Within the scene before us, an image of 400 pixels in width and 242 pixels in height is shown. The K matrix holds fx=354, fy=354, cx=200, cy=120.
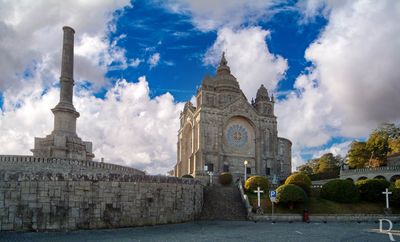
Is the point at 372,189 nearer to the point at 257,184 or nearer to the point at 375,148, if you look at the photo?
the point at 257,184

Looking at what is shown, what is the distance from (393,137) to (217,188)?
42.6 meters

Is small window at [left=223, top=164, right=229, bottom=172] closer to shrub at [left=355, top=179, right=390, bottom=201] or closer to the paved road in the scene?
shrub at [left=355, top=179, right=390, bottom=201]

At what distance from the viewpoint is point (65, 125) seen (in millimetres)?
36344

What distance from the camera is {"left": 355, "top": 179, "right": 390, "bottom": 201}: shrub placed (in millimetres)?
34375

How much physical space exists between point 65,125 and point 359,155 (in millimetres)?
50420

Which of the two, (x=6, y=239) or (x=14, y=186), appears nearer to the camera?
(x=6, y=239)

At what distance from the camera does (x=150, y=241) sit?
16938 millimetres

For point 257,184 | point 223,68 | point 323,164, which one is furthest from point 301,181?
point 323,164

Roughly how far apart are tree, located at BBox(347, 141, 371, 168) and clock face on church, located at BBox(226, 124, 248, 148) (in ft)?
66.9

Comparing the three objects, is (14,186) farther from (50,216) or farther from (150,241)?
(150,241)

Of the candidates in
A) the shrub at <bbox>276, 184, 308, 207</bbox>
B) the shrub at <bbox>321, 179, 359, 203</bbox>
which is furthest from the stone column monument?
the shrub at <bbox>321, 179, 359, 203</bbox>

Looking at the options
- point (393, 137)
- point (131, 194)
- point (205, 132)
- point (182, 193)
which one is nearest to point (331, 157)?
point (393, 137)

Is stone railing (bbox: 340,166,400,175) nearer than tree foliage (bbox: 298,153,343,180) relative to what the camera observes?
Yes

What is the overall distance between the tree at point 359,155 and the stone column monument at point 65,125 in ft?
155
